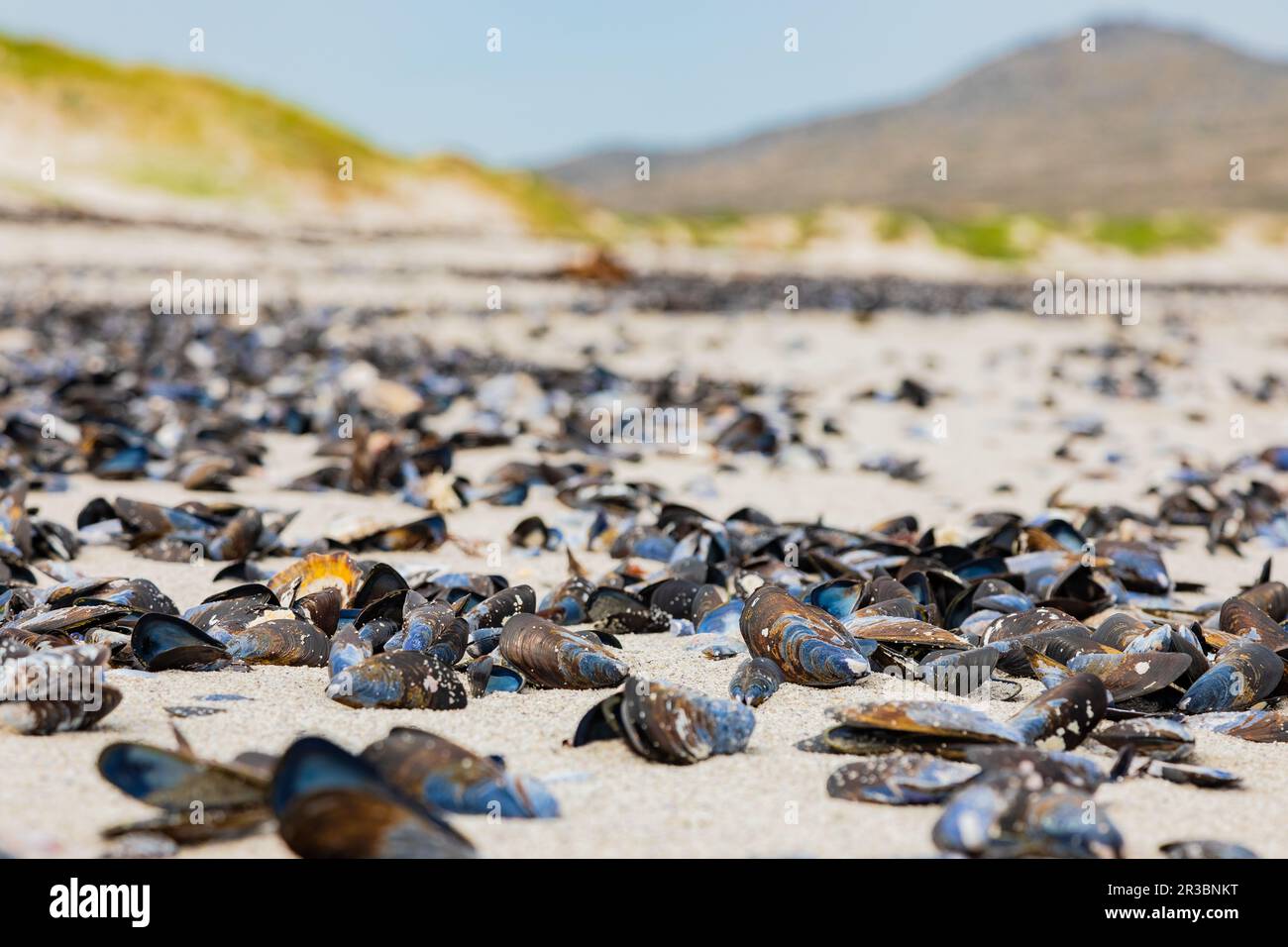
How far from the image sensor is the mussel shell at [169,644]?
306 centimetres

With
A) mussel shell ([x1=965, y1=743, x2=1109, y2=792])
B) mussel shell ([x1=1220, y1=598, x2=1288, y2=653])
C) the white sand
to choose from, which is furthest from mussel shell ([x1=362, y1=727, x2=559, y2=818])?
mussel shell ([x1=1220, y1=598, x2=1288, y2=653])

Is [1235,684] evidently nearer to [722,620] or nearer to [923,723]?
[923,723]

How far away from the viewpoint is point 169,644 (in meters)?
3.08

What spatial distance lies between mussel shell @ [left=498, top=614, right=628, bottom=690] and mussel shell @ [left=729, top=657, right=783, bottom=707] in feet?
1.03

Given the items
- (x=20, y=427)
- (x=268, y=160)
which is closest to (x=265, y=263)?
(x=20, y=427)

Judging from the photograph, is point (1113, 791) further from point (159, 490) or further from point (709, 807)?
point (159, 490)

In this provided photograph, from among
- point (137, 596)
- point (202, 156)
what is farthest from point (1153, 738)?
point (202, 156)

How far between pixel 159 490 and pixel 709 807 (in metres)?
4.32

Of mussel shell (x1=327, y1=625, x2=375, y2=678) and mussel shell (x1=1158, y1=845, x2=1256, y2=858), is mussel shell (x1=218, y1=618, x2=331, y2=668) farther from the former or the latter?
mussel shell (x1=1158, y1=845, x2=1256, y2=858)

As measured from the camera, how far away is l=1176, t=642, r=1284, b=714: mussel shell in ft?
10.1

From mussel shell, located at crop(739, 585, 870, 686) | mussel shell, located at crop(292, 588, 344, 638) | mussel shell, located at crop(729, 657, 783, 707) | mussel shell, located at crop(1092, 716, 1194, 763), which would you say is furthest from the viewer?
mussel shell, located at crop(292, 588, 344, 638)

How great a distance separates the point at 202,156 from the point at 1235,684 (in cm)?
6121

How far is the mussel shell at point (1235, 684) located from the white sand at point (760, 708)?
0.69 ft

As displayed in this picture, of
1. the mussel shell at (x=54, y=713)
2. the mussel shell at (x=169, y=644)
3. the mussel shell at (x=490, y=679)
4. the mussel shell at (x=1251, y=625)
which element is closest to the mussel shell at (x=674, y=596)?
the mussel shell at (x=490, y=679)
